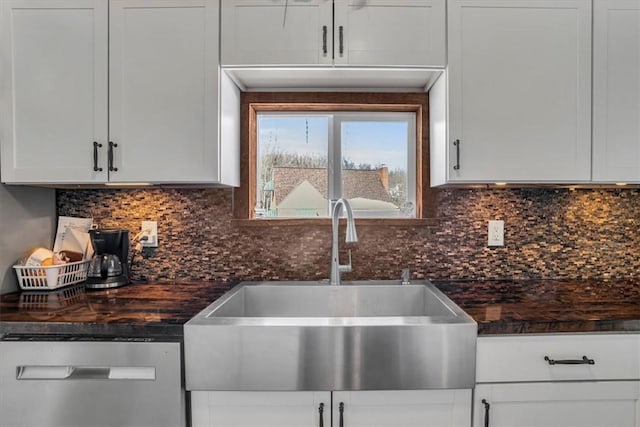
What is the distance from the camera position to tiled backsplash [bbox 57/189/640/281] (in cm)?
171

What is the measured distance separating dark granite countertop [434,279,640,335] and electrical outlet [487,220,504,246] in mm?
186

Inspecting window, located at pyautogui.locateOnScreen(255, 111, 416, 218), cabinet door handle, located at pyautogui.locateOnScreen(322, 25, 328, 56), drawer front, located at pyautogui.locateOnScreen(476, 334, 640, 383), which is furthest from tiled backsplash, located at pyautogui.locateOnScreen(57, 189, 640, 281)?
cabinet door handle, located at pyautogui.locateOnScreen(322, 25, 328, 56)

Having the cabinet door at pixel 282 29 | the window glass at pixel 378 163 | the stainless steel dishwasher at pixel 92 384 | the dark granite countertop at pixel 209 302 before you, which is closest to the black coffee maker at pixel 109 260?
the dark granite countertop at pixel 209 302

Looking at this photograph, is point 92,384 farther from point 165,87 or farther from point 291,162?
point 291,162

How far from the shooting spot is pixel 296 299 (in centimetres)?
161

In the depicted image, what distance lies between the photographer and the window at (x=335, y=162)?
1803 millimetres

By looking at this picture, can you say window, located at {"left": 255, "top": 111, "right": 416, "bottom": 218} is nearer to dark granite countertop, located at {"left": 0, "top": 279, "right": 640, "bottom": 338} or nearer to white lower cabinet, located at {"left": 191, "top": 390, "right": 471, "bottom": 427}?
dark granite countertop, located at {"left": 0, "top": 279, "right": 640, "bottom": 338}

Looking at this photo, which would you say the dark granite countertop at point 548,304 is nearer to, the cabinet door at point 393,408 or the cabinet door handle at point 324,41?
the cabinet door at point 393,408

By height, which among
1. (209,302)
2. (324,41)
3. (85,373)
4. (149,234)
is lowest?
(85,373)

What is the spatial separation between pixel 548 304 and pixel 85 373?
157cm

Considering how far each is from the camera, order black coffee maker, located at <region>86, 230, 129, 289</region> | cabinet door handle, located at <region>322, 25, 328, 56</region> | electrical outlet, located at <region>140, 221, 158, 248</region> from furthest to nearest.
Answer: electrical outlet, located at <region>140, 221, 158, 248</region> < black coffee maker, located at <region>86, 230, 129, 289</region> < cabinet door handle, located at <region>322, 25, 328, 56</region>

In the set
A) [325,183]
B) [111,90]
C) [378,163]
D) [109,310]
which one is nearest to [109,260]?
[109,310]

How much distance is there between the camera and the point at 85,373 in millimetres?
1062

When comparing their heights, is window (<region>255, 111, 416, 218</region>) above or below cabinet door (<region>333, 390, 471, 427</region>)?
above
